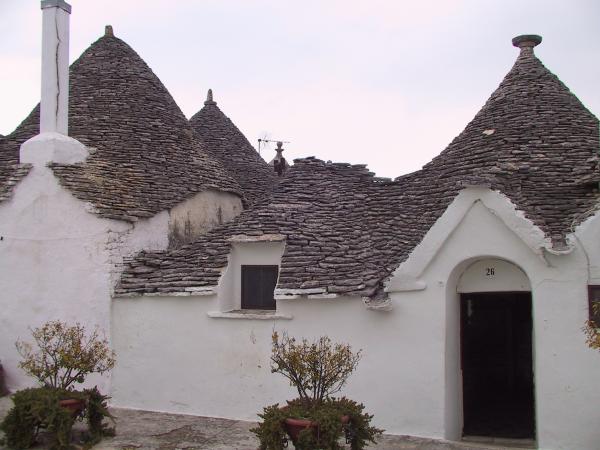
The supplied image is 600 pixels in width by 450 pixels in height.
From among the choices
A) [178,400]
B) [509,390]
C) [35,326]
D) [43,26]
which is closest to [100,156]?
[43,26]

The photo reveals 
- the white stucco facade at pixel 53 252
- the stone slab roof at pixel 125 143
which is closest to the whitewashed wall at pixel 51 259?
the white stucco facade at pixel 53 252

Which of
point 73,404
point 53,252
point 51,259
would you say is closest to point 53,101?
point 53,252

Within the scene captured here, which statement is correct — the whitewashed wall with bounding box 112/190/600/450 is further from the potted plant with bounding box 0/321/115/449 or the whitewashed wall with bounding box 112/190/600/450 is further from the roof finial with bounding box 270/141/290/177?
the roof finial with bounding box 270/141/290/177

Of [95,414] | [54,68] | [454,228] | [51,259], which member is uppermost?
[54,68]

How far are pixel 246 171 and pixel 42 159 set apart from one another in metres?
7.35

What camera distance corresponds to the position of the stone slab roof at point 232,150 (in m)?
18.9

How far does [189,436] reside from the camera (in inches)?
403

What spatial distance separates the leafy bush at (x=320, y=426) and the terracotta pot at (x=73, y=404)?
2836 millimetres

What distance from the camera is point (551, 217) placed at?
9859mm

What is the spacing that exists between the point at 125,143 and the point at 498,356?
8.80 meters

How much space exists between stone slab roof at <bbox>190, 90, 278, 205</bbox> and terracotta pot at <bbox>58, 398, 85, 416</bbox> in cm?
925

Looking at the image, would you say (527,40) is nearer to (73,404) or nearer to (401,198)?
(401,198)

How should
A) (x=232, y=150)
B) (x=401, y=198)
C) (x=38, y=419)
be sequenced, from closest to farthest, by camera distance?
(x=38, y=419)
(x=401, y=198)
(x=232, y=150)

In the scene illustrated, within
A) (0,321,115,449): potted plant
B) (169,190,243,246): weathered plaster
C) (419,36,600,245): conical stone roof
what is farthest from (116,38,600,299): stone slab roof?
(0,321,115,449): potted plant
